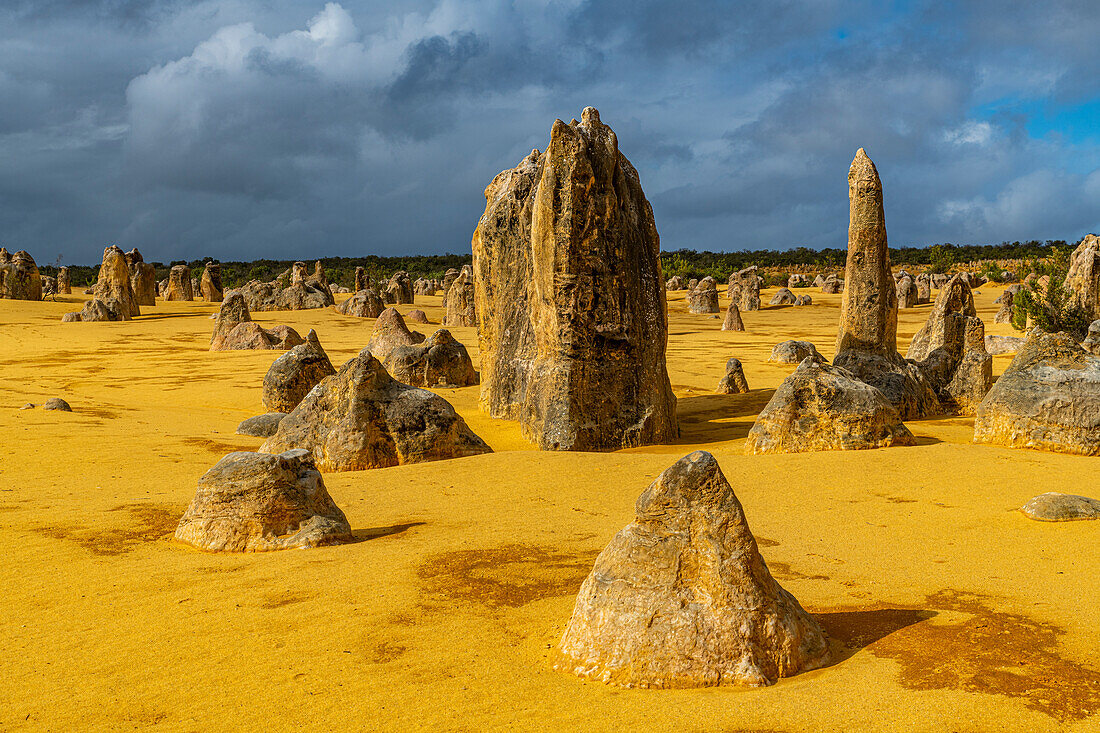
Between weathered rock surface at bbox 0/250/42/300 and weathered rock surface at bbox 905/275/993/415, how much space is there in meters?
32.8

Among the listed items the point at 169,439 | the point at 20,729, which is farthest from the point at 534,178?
the point at 20,729

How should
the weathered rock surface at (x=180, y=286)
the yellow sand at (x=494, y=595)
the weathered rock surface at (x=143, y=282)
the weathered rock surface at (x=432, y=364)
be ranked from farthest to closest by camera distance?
the weathered rock surface at (x=180, y=286) → the weathered rock surface at (x=143, y=282) → the weathered rock surface at (x=432, y=364) → the yellow sand at (x=494, y=595)

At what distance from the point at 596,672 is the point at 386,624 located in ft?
3.46

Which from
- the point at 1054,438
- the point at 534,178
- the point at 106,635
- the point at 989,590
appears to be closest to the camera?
the point at 106,635

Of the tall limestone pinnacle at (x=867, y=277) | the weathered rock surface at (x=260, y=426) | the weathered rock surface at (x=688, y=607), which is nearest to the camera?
the weathered rock surface at (x=688, y=607)

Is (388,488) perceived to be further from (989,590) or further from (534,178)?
(534,178)

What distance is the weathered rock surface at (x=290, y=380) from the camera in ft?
38.8

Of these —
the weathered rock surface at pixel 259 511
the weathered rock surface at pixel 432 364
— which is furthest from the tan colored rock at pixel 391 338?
the weathered rock surface at pixel 259 511

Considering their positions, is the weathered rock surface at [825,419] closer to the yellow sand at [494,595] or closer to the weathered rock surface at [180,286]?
the yellow sand at [494,595]

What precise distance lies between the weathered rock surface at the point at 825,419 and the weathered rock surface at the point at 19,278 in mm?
34260

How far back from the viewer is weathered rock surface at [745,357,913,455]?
26.7ft

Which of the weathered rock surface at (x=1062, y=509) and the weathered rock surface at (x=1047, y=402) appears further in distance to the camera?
the weathered rock surface at (x=1047, y=402)

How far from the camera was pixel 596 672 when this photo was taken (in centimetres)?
327

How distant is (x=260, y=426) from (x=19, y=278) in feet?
99.4
